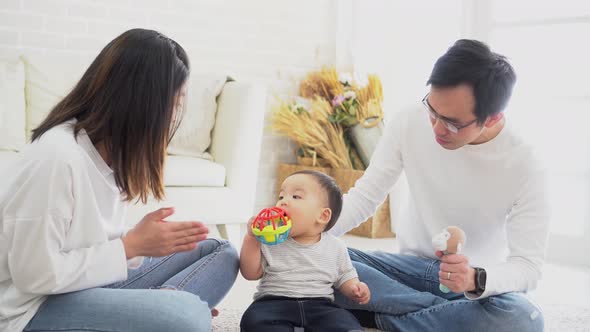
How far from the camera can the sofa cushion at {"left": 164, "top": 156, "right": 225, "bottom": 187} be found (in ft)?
10.5

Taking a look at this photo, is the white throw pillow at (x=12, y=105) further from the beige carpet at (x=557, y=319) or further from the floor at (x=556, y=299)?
the beige carpet at (x=557, y=319)

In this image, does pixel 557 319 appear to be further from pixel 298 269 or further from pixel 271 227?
pixel 271 227

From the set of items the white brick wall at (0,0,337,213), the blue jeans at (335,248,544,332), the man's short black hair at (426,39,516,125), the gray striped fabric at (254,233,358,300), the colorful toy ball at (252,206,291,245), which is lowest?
the blue jeans at (335,248,544,332)

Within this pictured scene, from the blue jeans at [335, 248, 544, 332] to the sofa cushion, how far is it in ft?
4.18

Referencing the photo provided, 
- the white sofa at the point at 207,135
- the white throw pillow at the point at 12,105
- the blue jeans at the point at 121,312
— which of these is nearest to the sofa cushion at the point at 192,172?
the white sofa at the point at 207,135

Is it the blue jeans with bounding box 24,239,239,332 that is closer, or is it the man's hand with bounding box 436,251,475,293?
the blue jeans with bounding box 24,239,239,332

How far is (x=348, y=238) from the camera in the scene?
4027 millimetres

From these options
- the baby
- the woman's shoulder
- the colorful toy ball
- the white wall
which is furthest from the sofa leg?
the woman's shoulder

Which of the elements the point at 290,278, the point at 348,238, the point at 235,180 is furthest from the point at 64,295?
the point at 348,238

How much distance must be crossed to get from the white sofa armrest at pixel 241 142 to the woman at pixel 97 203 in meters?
1.82

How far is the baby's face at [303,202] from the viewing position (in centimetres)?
187

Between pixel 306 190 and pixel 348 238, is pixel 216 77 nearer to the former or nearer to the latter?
pixel 348 238

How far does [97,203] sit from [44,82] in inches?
81.2

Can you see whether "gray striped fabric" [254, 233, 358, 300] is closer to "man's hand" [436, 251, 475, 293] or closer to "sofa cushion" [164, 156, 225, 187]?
"man's hand" [436, 251, 475, 293]
